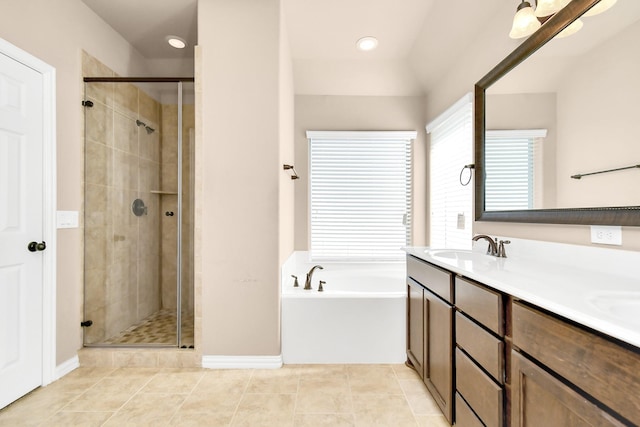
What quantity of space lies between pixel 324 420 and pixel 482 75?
2.48 m

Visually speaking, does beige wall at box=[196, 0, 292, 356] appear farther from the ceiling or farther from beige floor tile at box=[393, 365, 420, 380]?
beige floor tile at box=[393, 365, 420, 380]

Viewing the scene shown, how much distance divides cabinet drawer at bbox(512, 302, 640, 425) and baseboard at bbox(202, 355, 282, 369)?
5.46 feet

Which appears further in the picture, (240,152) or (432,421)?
(240,152)

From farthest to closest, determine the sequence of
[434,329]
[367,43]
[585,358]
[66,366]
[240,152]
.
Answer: [367,43] → [240,152] → [66,366] → [434,329] → [585,358]

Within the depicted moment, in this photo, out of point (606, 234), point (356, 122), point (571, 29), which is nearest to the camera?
point (606, 234)

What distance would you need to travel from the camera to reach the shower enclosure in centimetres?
224

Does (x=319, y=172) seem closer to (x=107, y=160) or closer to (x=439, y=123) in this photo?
(x=439, y=123)

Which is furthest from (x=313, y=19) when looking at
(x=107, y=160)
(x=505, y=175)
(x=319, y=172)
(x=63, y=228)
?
(x=63, y=228)

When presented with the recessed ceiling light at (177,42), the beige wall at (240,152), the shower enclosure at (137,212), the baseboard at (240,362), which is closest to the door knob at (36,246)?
the shower enclosure at (137,212)

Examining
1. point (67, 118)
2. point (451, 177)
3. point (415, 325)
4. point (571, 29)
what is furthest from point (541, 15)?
point (67, 118)

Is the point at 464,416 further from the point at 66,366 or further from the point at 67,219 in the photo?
the point at 67,219

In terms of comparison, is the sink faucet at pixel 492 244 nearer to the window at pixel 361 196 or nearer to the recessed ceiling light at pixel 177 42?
the window at pixel 361 196

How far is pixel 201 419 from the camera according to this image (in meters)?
1.61

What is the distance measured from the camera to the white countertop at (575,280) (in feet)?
2.35
